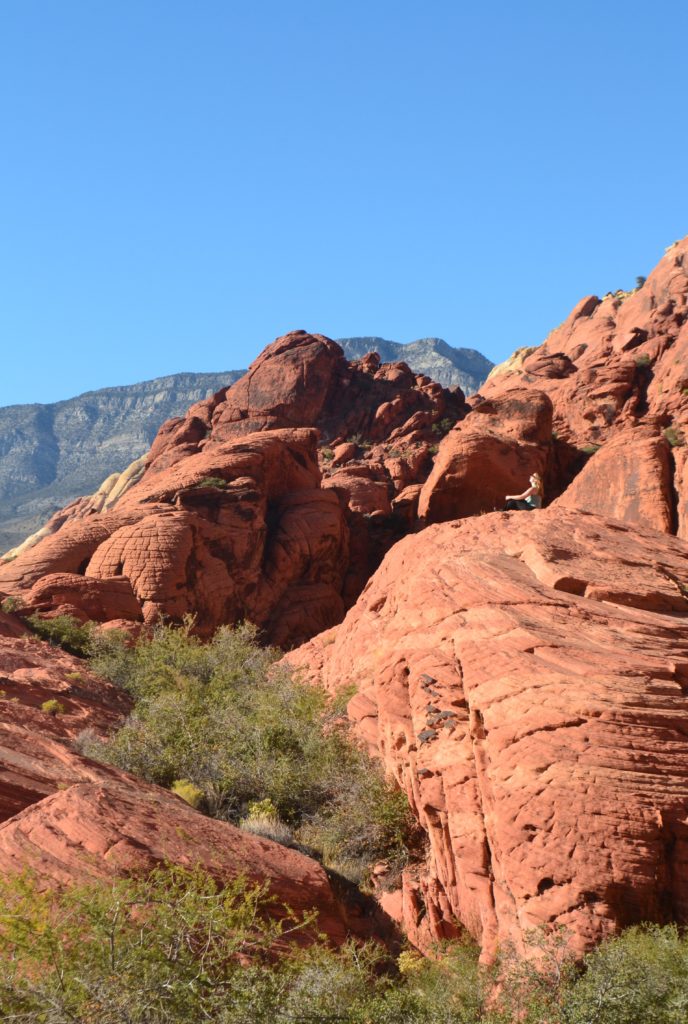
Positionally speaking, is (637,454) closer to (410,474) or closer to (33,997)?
(410,474)

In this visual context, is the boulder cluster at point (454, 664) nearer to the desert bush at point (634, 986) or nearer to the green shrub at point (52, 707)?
the green shrub at point (52, 707)

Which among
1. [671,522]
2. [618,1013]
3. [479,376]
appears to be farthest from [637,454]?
[479,376]

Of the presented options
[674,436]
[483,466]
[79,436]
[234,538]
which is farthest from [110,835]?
[79,436]

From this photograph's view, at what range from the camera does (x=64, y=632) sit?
2939 centimetres

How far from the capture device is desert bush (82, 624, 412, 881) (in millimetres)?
14602

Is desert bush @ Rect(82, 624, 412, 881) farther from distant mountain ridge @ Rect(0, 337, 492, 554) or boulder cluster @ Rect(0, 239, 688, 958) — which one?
distant mountain ridge @ Rect(0, 337, 492, 554)

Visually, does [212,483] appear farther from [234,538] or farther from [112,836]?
[112,836]

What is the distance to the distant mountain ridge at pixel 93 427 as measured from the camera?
139875 millimetres

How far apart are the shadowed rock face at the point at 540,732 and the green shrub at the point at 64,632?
1431cm

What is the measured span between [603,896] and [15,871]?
20.4 feet

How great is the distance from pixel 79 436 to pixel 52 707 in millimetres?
150935

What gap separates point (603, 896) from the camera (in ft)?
31.4

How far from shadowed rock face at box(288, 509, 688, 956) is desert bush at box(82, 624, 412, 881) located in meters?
0.68

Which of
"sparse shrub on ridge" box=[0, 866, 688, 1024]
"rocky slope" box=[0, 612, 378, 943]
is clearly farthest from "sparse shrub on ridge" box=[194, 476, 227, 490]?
"sparse shrub on ridge" box=[0, 866, 688, 1024]
